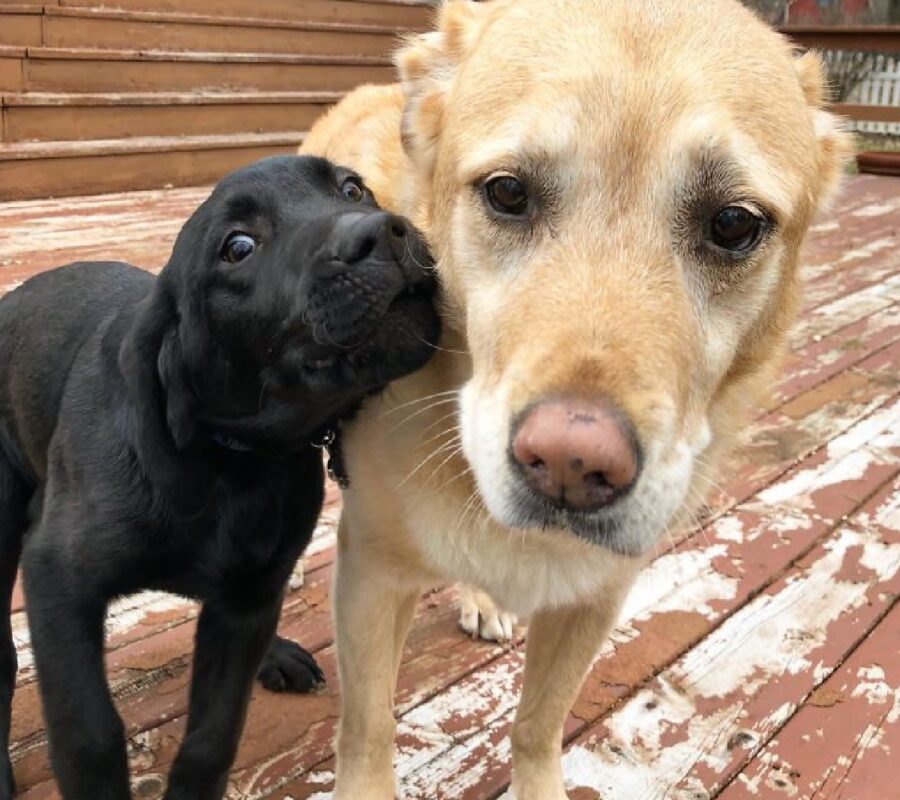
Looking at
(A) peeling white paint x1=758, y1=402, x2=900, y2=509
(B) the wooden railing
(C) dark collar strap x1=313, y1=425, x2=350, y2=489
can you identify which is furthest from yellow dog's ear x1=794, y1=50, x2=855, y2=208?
(B) the wooden railing

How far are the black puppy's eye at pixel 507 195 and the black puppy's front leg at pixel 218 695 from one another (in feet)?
2.71

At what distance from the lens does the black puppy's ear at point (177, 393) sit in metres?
1.72

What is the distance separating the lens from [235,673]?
6.11 ft

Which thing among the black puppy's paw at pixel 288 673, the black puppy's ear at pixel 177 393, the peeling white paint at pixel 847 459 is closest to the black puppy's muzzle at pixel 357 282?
the black puppy's ear at pixel 177 393

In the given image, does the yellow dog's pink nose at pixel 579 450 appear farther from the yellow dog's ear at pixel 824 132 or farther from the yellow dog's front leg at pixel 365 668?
the yellow dog's ear at pixel 824 132

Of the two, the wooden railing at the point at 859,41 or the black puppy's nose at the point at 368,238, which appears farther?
the wooden railing at the point at 859,41

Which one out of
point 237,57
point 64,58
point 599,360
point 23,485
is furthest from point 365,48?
point 599,360

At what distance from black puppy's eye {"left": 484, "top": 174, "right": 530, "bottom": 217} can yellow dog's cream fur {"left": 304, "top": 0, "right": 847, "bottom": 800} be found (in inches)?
0.8

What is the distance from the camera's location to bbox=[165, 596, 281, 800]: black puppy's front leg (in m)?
1.83

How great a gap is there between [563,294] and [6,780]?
139 cm

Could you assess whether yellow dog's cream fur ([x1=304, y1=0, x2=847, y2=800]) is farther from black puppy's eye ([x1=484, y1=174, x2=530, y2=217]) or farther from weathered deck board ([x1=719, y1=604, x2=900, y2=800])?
weathered deck board ([x1=719, y1=604, x2=900, y2=800])

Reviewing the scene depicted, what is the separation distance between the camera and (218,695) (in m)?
1.86

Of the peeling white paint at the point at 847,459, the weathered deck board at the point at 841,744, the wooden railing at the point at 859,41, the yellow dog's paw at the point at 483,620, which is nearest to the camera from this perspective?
the weathered deck board at the point at 841,744

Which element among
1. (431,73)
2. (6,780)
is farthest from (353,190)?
(6,780)
